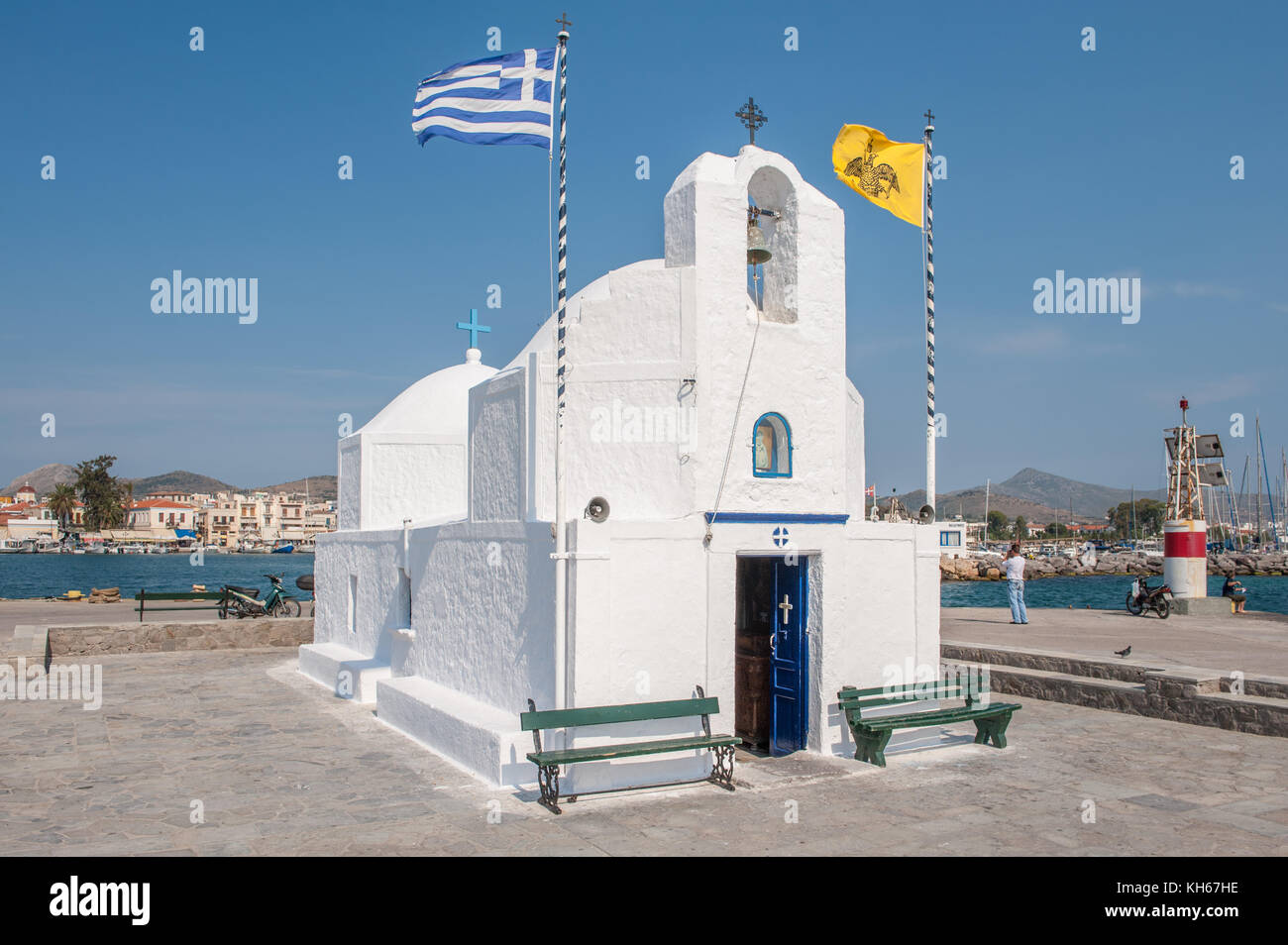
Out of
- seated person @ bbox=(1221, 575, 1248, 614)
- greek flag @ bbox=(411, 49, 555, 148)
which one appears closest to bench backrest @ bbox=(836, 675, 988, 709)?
greek flag @ bbox=(411, 49, 555, 148)

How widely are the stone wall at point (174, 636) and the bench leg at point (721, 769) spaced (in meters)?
13.5

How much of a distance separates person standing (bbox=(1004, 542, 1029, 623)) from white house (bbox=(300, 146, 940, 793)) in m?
9.63

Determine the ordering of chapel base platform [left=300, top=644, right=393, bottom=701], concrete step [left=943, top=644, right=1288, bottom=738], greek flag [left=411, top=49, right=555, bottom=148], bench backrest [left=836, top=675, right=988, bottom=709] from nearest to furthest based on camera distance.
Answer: greek flag [left=411, top=49, right=555, bottom=148], bench backrest [left=836, top=675, right=988, bottom=709], concrete step [left=943, top=644, right=1288, bottom=738], chapel base platform [left=300, top=644, right=393, bottom=701]

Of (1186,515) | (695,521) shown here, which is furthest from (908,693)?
(1186,515)

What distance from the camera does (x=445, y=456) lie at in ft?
53.7

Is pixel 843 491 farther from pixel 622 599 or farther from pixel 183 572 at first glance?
pixel 183 572

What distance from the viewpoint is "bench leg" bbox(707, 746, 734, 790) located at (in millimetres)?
8727

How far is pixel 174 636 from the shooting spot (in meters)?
18.7

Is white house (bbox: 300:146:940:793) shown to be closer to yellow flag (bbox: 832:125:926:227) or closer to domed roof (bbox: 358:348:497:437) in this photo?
yellow flag (bbox: 832:125:926:227)

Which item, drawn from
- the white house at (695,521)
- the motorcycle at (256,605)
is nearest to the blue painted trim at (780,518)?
the white house at (695,521)

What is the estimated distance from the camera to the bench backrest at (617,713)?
8217 millimetres

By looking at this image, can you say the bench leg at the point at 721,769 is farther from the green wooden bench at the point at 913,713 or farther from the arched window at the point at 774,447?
the arched window at the point at 774,447

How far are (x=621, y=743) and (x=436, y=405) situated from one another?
31.0 feet
